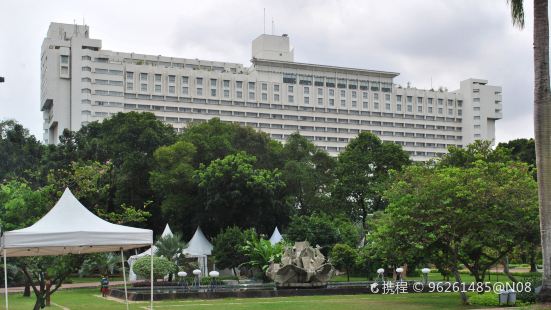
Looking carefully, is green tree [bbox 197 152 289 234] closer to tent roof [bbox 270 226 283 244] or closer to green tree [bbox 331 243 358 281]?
tent roof [bbox 270 226 283 244]

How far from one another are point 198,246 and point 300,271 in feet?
53.5

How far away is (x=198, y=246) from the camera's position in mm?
47062

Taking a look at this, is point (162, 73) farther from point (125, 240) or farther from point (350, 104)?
point (125, 240)

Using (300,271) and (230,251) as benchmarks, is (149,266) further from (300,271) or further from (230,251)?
(300,271)

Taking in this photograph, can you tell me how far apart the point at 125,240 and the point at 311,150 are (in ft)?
145

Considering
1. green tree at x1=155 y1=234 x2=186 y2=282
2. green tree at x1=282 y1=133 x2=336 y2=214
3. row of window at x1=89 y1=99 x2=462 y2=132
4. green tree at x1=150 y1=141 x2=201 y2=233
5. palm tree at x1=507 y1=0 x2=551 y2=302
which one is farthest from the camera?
row of window at x1=89 y1=99 x2=462 y2=132

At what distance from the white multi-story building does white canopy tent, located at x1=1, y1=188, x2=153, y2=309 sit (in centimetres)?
8275

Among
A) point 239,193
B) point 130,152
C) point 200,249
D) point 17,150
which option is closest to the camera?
point 239,193

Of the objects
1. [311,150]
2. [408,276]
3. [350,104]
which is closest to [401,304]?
[408,276]

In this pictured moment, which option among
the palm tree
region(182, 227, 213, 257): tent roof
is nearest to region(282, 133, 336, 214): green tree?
region(182, 227, 213, 257): tent roof

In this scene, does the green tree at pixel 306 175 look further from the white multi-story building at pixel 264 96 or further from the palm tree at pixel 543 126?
the white multi-story building at pixel 264 96

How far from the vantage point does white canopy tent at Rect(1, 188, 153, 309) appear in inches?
637

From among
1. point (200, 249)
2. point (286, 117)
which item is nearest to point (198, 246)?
point (200, 249)

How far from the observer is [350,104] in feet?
382
